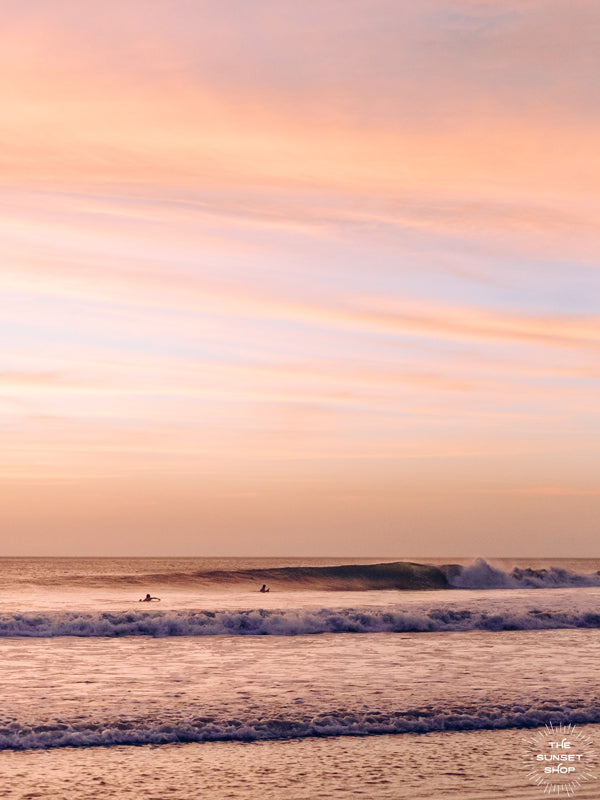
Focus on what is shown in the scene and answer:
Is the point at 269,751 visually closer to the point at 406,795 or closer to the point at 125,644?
the point at 406,795

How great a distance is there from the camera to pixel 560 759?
419 inches

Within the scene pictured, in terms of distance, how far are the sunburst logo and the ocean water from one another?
0.24 ft

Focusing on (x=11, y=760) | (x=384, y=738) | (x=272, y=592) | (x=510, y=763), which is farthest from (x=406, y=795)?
(x=272, y=592)

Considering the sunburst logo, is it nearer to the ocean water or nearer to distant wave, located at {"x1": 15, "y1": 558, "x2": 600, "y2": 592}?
the ocean water

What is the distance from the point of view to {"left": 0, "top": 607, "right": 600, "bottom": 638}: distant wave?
90.8ft

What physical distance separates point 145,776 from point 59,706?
4.19 meters

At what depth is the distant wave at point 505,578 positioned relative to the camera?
58.8m

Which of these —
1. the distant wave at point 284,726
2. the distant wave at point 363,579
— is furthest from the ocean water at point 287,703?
the distant wave at point 363,579

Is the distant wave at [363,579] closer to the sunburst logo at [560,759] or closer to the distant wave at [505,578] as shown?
the distant wave at [505,578]

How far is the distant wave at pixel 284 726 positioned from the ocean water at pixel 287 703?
33mm

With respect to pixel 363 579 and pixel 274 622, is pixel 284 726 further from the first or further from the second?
pixel 363 579

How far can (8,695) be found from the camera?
14.3m

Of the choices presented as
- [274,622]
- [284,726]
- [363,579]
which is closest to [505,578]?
[363,579]

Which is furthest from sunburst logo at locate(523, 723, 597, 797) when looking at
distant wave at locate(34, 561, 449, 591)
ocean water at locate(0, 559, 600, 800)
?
distant wave at locate(34, 561, 449, 591)
